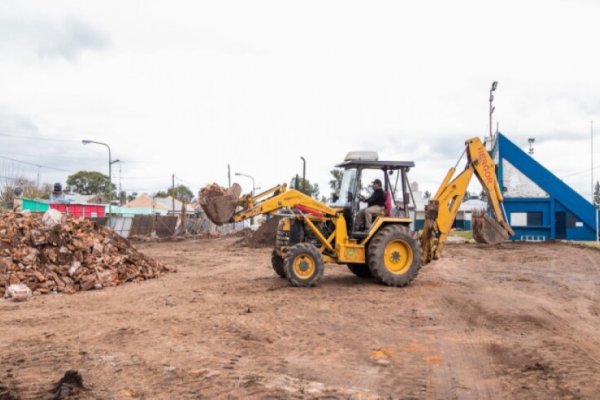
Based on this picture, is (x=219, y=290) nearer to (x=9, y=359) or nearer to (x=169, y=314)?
(x=169, y=314)

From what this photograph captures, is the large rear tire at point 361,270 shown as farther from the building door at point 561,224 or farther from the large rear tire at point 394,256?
the building door at point 561,224

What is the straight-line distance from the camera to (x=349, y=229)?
11.9 m

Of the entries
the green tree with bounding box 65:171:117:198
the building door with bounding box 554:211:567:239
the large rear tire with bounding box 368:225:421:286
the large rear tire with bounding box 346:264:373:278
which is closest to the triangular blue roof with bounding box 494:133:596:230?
the building door with bounding box 554:211:567:239

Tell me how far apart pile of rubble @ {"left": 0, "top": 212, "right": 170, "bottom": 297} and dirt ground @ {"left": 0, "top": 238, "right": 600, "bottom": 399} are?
81 centimetres

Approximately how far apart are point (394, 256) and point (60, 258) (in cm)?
771

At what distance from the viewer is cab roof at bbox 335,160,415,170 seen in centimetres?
1193

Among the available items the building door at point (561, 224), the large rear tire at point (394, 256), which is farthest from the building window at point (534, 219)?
the large rear tire at point (394, 256)

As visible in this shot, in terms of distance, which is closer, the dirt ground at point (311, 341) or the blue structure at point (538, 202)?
the dirt ground at point (311, 341)

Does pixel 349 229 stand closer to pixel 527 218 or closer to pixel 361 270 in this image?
pixel 361 270

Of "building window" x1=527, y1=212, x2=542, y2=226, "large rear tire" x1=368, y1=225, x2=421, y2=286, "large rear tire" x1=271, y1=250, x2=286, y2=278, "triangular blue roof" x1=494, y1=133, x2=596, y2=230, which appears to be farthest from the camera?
"building window" x1=527, y1=212, x2=542, y2=226

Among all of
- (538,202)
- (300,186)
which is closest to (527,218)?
(538,202)

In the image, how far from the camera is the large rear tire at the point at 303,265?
11312 millimetres

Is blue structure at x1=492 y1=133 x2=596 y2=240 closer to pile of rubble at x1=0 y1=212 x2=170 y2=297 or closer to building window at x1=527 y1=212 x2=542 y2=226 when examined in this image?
building window at x1=527 y1=212 x2=542 y2=226

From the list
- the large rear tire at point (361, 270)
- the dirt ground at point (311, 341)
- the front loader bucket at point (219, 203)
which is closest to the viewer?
the dirt ground at point (311, 341)
